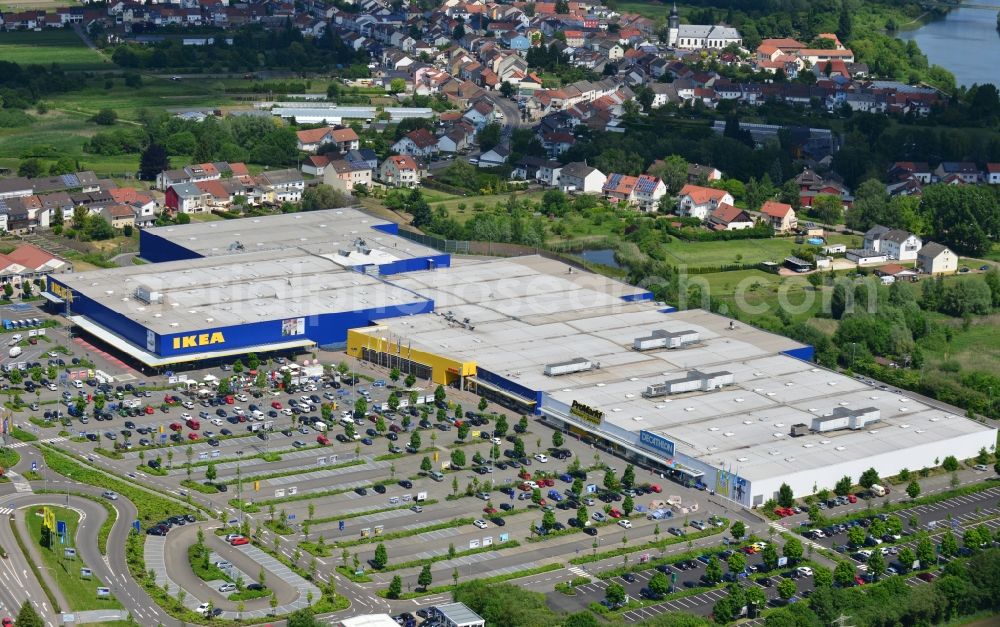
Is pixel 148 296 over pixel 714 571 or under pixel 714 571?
over

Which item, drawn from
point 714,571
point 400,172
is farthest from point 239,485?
point 400,172

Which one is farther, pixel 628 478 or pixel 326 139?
pixel 326 139

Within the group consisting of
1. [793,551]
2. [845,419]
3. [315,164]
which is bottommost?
[793,551]

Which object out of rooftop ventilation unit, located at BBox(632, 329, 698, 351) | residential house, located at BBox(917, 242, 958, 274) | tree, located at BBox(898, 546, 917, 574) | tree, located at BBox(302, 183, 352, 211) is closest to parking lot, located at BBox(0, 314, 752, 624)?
tree, located at BBox(898, 546, 917, 574)

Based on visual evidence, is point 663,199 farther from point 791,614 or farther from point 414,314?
point 791,614

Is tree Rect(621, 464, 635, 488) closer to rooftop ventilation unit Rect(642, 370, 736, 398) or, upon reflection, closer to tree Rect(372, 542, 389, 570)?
rooftop ventilation unit Rect(642, 370, 736, 398)

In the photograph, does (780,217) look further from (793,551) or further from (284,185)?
(793,551)
